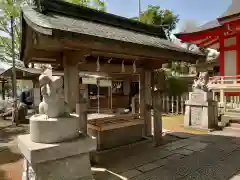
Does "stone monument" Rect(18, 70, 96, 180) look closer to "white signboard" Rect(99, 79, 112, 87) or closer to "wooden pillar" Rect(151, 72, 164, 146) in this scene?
"wooden pillar" Rect(151, 72, 164, 146)

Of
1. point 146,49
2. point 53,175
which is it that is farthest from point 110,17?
point 53,175

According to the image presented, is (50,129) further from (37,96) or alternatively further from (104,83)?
(37,96)

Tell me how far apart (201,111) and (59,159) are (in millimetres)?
7800

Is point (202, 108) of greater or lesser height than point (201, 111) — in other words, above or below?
above

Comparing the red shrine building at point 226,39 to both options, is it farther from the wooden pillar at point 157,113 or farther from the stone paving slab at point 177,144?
the wooden pillar at point 157,113

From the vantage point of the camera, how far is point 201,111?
8953mm

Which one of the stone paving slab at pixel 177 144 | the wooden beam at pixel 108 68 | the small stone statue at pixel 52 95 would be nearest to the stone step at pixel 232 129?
the stone paving slab at pixel 177 144

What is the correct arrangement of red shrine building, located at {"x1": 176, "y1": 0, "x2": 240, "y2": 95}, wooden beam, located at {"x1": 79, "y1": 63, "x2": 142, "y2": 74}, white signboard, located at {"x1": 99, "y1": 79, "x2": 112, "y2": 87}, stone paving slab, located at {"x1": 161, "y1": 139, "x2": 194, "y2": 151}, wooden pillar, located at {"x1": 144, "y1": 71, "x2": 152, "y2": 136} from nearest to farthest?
wooden beam, located at {"x1": 79, "y1": 63, "x2": 142, "y2": 74}
stone paving slab, located at {"x1": 161, "y1": 139, "x2": 194, "y2": 151}
wooden pillar, located at {"x1": 144, "y1": 71, "x2": 152, "y2": 136}
red shrine building, located at {"x1": 176, "y1": 0, "x2": 240, "y2": 95}
white signboard, located at {"x1": 99, "y1": 79, "x2": 112, "y2": 87}

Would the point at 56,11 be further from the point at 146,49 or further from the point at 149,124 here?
the point at 149,124

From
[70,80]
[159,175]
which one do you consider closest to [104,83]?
[70,80]

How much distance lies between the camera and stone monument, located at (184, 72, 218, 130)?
8.67 meters

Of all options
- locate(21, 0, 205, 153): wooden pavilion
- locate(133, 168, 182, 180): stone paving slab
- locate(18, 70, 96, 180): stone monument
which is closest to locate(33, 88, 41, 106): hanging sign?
locate(21, 0, 205, 153): wooden pavilion

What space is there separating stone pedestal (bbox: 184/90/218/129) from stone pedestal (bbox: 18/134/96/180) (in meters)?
7.08

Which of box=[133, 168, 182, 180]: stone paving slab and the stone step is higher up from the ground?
box=[133, 168, 182, 180]: stone paving slab
